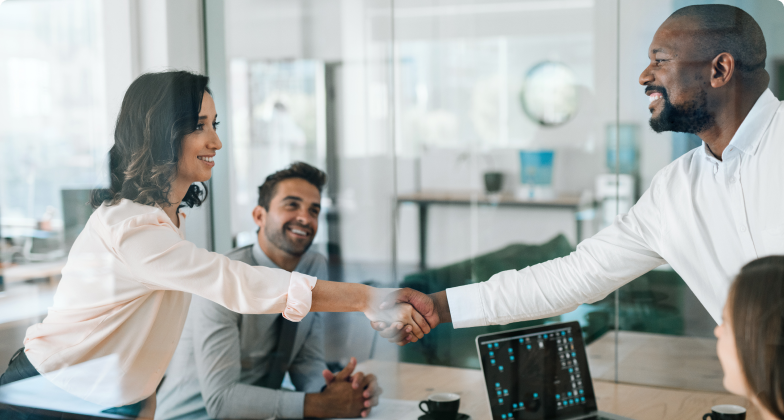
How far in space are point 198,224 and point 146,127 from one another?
0.79 ft

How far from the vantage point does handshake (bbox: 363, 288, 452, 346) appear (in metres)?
1.45

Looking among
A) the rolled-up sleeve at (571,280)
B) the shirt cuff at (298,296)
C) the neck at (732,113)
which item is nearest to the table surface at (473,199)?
the rolled-up sleeve at (571,280)

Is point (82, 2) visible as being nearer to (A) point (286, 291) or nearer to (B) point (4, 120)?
(B) point (4, 120)

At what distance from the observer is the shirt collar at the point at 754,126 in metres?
1.19

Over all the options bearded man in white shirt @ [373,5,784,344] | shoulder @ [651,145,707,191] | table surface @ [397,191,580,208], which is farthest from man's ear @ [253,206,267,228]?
table surface @ [397,191,580,208]

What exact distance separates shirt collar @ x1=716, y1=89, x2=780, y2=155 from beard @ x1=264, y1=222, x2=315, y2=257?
0.97 metres

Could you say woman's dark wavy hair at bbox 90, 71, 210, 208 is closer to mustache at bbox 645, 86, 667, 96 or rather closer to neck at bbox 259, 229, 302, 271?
neck at bbox 259, 229, 302, 271

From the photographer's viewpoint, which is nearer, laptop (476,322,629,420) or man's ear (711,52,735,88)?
man's ear (711,52,735,88)

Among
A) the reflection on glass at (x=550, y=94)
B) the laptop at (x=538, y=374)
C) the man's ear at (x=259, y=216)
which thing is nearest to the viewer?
the laptop at (x=538, y=374)

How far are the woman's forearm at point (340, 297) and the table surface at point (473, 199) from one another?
61.4 inches

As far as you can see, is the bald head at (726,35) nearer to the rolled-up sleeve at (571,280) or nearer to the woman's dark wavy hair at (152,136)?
the rolled-up sleeve at (571,280)

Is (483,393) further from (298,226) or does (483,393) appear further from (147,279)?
(147,279)

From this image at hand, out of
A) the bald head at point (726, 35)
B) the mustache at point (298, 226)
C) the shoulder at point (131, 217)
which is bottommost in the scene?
the mustache at point (298, 226)

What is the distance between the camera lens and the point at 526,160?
3.73 metres
